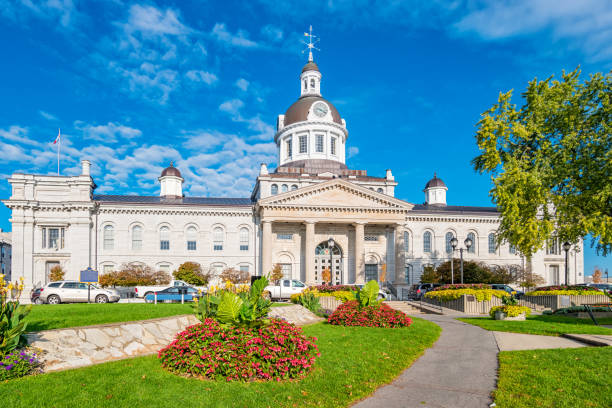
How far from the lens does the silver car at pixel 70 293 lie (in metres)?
24.7

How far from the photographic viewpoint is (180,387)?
292 inches

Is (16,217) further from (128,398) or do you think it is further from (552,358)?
(552,358)

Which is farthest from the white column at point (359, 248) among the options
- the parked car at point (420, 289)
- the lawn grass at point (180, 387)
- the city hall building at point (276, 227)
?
the lawn grass at point (180, 387)

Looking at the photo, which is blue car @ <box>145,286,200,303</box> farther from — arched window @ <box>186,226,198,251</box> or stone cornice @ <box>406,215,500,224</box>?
stone cornice @ <box>406,215,500,224</box>

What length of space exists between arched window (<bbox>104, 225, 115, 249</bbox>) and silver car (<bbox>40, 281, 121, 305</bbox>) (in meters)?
19.2

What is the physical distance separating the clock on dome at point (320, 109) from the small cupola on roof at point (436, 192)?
1812cm

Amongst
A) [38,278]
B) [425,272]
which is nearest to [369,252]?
[425,272]

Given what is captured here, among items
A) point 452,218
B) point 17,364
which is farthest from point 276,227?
point 17,364

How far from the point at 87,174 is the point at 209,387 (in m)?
41.5

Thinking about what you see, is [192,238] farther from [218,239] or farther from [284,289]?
[284,289]

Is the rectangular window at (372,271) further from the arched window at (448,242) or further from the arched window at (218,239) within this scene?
the arched window at (218,239)

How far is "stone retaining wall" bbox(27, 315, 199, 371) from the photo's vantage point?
8672mm

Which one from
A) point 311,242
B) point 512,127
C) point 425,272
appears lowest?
point 425,272

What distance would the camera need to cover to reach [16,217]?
40.9 m
